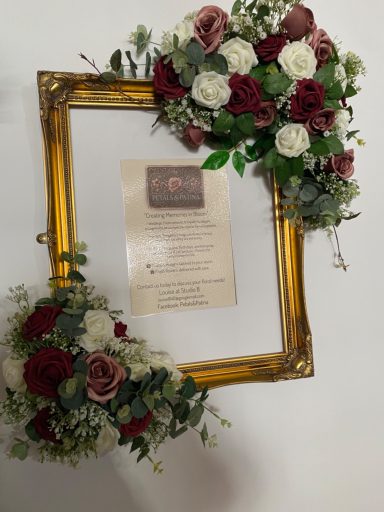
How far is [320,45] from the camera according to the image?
0.88 meters

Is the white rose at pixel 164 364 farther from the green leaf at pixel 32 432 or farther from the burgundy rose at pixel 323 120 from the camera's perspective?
the burgundy rose at pixel 323 120

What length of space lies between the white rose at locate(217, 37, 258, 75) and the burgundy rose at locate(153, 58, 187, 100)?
0.11 m

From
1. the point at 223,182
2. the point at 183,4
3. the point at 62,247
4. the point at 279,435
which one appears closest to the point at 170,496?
the point at 279,435

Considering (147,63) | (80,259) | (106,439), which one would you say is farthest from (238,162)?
(106,439)

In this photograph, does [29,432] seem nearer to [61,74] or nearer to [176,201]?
[176,201]

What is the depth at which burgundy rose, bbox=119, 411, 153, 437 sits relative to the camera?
0.71m

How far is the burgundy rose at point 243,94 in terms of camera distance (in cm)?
83

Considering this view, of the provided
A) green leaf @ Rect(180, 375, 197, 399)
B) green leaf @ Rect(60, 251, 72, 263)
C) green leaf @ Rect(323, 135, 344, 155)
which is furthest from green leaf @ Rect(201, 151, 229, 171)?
green leaf @ Rect(180, 375, 197, 399)

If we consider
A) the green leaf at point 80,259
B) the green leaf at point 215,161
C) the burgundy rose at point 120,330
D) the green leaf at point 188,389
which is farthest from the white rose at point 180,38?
the green leaf at point 188,389

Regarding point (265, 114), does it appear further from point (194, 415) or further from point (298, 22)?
point (194, 415)

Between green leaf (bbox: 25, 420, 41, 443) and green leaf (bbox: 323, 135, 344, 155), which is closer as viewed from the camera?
green leaf (bbox: 25, 420, 41, 443)

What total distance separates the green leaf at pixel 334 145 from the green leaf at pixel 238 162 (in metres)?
0.18

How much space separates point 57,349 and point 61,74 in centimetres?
51

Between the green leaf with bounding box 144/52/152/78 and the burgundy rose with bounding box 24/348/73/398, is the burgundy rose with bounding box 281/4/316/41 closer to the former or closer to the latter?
the green leaf with bounding box 144/52/152/78
